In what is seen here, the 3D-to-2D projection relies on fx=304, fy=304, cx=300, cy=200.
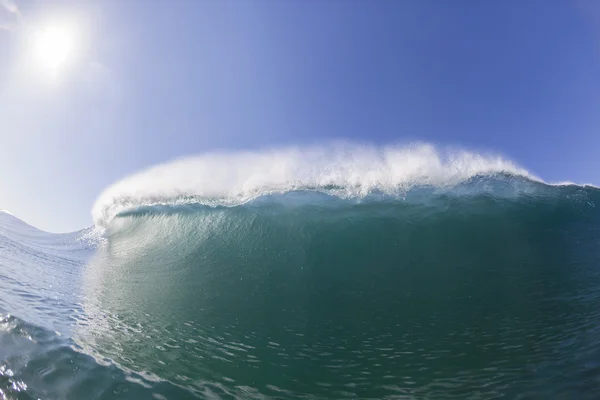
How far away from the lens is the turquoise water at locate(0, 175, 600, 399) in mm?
3121

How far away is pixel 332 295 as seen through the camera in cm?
614

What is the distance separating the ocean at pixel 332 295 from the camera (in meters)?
3.14

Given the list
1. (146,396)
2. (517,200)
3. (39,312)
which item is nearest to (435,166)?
(517,200)

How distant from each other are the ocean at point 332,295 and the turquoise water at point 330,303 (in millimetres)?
35

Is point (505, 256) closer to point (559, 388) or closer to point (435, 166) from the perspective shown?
point (435, 166)

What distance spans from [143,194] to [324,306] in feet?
42.3

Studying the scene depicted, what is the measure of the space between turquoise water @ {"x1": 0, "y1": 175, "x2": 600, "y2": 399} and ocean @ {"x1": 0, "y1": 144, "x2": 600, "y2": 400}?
0.03 m

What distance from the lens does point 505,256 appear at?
23.5 ft

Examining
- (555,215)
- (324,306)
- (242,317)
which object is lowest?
(242,317)

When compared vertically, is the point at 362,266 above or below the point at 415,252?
below

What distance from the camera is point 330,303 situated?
5.80 metres

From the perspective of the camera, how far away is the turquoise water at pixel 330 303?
3.12 m

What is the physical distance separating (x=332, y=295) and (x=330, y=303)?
1.14 ft

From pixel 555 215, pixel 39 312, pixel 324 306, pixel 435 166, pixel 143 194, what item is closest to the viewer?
pixel 39 312
